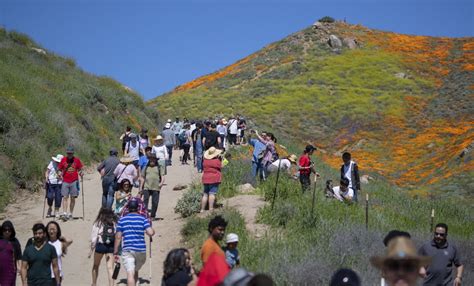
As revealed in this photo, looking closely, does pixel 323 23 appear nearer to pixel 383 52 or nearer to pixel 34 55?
pixel 383 52

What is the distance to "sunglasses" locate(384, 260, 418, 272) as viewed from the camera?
413 centimetres

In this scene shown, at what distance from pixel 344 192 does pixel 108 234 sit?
7.19 metres

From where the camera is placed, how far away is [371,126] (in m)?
52.5

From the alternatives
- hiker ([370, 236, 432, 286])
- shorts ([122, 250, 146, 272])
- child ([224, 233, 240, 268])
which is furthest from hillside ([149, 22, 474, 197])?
hiker ([370, 236, 432, 286])

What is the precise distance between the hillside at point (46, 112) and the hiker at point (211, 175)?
6.04 metres

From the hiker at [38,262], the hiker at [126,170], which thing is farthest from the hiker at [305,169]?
the hiker at [38,262]

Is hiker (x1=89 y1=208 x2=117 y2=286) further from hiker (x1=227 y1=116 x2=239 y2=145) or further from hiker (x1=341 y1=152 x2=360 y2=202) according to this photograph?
hiker (x1=227 y1=116 x2=239 y2=145)

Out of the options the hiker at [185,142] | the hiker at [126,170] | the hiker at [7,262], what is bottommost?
the hiker at [7,262]

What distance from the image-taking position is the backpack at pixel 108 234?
33.5ft

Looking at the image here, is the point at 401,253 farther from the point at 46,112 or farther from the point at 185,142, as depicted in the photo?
the point at 46,112

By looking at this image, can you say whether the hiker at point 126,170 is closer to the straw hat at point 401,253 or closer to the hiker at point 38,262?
the hiker at point 38,262

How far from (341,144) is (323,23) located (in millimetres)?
36099

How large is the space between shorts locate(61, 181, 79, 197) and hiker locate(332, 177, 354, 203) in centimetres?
619

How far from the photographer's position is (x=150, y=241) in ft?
33.9
